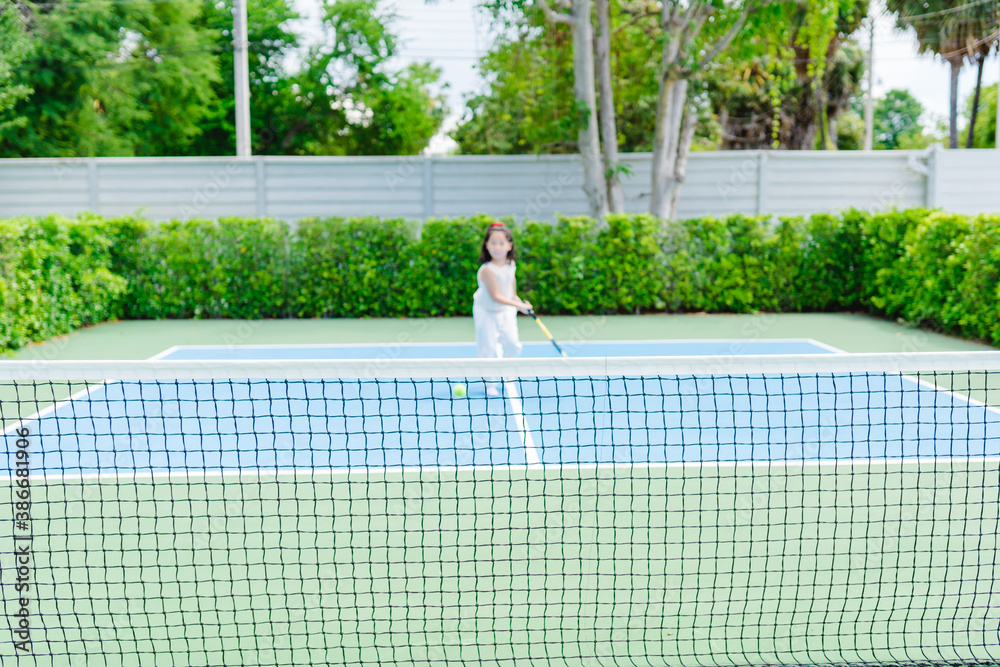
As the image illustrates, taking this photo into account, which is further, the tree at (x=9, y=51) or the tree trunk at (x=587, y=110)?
the tree at (x=9, y=51)

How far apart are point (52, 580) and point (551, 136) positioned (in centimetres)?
1210

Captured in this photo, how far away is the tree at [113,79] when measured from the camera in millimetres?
21188

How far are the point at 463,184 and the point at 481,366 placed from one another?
11618 millimetres

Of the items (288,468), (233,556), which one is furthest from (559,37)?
(233,556)

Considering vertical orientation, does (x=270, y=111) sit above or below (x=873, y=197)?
above

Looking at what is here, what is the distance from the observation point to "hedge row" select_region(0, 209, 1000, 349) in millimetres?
12484

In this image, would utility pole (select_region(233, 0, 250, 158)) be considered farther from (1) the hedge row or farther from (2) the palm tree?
(2) the palm tree

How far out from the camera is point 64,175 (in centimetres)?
1468

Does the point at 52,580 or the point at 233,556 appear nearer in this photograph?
the point at 52,580

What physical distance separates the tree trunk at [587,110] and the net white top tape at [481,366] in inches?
382

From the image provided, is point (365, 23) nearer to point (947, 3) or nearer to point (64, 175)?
point (64, 175)

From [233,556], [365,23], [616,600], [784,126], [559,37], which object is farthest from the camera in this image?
[784,126]

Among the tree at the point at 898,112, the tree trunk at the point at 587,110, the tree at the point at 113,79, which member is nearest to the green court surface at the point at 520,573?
the tree trunk at the point at 587,110

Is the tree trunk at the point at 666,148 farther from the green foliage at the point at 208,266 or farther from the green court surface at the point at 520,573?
the green court surface at the point at 520,573
